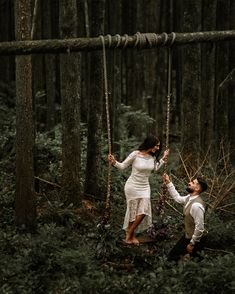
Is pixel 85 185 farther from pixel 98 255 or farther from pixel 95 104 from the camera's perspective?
pixel 98 255

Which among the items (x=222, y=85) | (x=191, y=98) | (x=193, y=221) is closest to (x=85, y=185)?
(x=191, y=98)

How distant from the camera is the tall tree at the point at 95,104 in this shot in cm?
1018

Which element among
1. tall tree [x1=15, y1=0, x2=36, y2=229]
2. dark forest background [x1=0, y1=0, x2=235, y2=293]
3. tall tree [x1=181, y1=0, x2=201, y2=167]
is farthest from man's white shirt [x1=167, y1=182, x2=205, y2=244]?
tall tree [x1=181, y1=0, x2=201, y2=167]

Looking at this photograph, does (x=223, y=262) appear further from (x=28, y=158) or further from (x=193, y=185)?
(x=28, y=158)

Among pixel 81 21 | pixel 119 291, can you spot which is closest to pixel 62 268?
pixel 119 291

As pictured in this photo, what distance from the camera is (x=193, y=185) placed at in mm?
7027

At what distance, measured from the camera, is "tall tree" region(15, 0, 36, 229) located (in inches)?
334

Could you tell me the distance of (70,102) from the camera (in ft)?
31.3

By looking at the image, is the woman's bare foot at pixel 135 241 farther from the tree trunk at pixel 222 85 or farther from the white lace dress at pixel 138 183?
the tree trunk at pixel 222 85

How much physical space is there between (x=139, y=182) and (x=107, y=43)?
6.76 feet

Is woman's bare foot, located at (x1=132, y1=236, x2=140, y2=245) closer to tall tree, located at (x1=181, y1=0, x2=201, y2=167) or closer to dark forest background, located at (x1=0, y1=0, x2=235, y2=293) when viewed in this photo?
dark forest background, located at (x1=0, y1=0, x2=235, y2=293)

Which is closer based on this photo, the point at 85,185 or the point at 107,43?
the point at 107,43

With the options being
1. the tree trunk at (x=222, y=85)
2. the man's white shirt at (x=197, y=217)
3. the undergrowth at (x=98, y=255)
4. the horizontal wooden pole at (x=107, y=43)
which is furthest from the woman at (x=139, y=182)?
the tree trunk at (x=222, y=85)

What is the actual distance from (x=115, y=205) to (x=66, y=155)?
162cm
